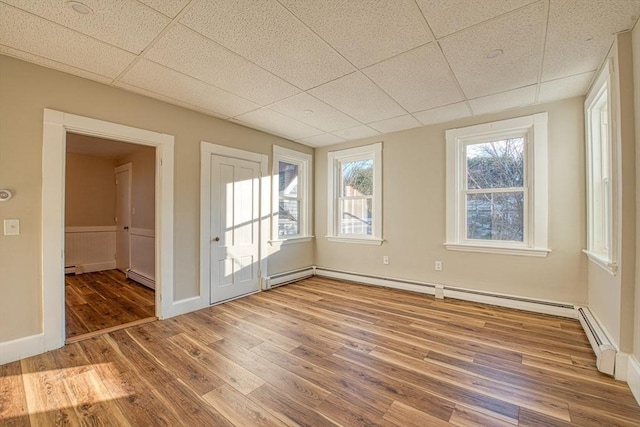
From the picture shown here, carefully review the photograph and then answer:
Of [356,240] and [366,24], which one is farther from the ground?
[366,24]

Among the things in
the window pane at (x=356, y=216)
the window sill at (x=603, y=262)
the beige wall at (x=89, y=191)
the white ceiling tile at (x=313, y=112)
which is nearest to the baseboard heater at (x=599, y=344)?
the window sill at (x=603, y=262)

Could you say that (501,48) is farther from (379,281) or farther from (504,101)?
(379,281)

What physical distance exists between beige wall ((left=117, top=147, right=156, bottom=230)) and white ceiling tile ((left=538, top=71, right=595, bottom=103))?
17.6ft

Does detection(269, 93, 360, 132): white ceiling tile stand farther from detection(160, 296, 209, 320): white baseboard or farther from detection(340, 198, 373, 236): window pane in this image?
detection(160, 296, 209, 320): white baseboard

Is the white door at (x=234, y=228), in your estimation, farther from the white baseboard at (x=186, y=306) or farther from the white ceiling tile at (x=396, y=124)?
the white ceiling tile at (x=396, y=124)

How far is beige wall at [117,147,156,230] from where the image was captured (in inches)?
185

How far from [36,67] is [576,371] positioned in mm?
5017

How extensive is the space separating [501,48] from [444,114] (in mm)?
1447

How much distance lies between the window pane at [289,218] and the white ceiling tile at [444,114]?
2502 millimetres

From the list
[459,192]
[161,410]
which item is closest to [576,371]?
[459,192]

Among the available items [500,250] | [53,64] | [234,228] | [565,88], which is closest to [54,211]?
[53,64]

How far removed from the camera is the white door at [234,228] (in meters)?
3.69

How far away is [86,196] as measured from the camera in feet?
19.3

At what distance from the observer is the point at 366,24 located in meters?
1.91
